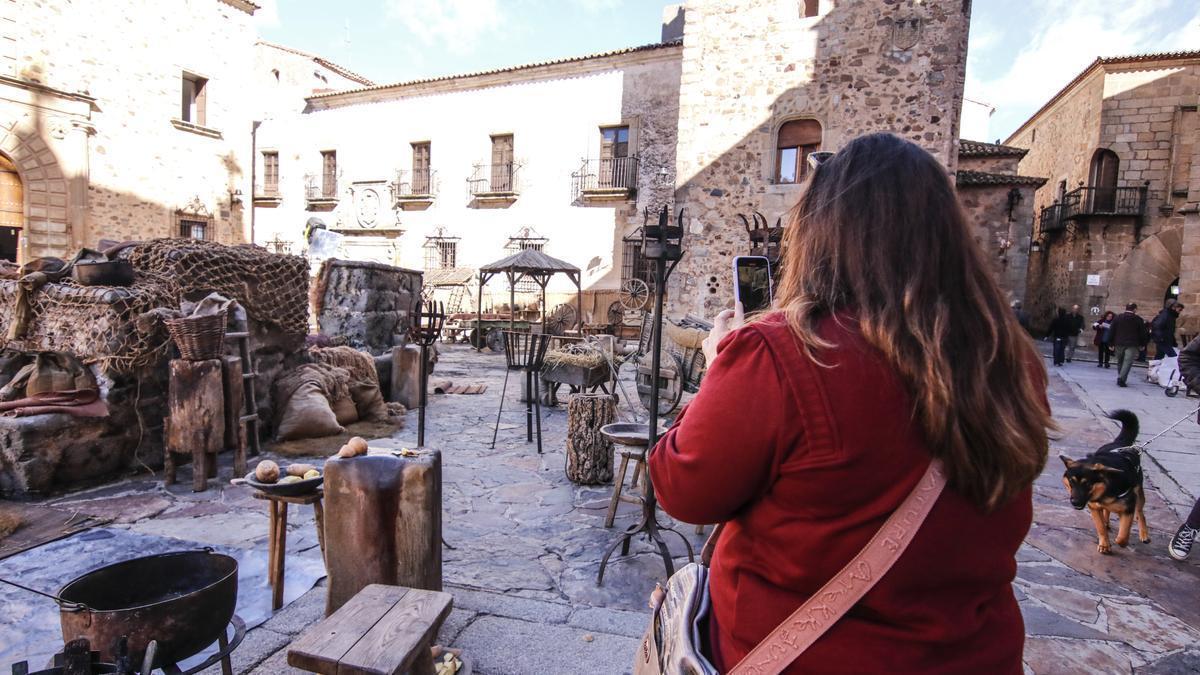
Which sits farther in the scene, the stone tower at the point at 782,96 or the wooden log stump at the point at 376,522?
the stone tower at the point at 782,96

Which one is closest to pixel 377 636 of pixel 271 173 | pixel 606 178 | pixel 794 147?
pixel 794 147

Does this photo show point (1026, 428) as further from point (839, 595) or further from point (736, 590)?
point (736, 590)

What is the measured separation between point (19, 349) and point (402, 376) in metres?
3.70

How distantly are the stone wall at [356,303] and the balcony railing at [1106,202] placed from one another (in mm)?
20817

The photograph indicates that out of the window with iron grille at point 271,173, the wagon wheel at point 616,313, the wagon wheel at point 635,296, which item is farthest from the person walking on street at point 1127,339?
the window with iron grille at point 271,173

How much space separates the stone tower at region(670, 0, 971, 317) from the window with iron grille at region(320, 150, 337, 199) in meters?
16.4

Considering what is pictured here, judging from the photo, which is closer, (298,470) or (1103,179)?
(298,470)

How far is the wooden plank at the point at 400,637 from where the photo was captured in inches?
70.7

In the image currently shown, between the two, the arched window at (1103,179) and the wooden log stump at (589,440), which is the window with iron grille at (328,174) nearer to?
the wooden log stump at (589,440)

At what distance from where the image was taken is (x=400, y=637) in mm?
1964

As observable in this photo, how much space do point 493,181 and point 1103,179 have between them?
1951cm

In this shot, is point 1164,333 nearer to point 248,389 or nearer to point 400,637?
point 400,637

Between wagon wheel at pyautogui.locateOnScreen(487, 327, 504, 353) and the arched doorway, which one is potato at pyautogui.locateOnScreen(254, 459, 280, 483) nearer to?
wagon wheel at pyautogui.locateOnScreen(487, 327, 504, 353)

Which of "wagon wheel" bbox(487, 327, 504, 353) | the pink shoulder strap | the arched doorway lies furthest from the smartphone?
the arched doorway
